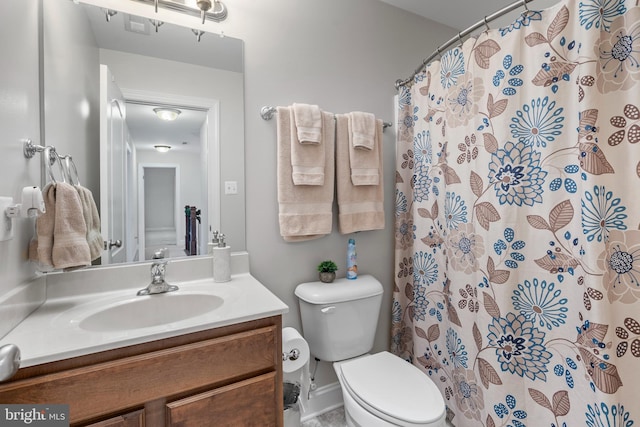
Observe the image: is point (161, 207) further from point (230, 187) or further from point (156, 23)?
point (156, 23)

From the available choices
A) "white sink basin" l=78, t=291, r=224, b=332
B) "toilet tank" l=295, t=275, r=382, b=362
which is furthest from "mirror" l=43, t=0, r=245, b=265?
"toilet tank" l=295, t=275, r=382, b=362

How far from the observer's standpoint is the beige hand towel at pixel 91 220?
1.06 meters

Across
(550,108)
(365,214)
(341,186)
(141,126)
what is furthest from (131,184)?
(550,108)

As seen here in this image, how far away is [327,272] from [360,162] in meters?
0.63

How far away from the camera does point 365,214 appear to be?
1651 mm

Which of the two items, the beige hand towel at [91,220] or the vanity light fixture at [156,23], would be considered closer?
the beige hand towel at [91,220]

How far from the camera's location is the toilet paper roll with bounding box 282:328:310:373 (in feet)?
4.03

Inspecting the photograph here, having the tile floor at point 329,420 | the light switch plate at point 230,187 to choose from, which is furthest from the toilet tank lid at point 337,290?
the tile floor at point 329,420

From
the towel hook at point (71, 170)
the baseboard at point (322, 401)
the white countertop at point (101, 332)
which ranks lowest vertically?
the baseboard at point (322, 401)

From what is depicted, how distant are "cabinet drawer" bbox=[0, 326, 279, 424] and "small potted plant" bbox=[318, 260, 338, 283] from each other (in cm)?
57

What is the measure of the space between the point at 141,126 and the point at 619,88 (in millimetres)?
1786

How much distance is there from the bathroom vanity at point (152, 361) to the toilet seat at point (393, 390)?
1.18 feet

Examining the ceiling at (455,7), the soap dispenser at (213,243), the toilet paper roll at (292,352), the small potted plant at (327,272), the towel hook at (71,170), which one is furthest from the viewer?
the ceiling at (455,7)

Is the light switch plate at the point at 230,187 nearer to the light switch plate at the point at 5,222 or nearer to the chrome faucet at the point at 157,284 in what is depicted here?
the chrome faucet at the point at 157,284
